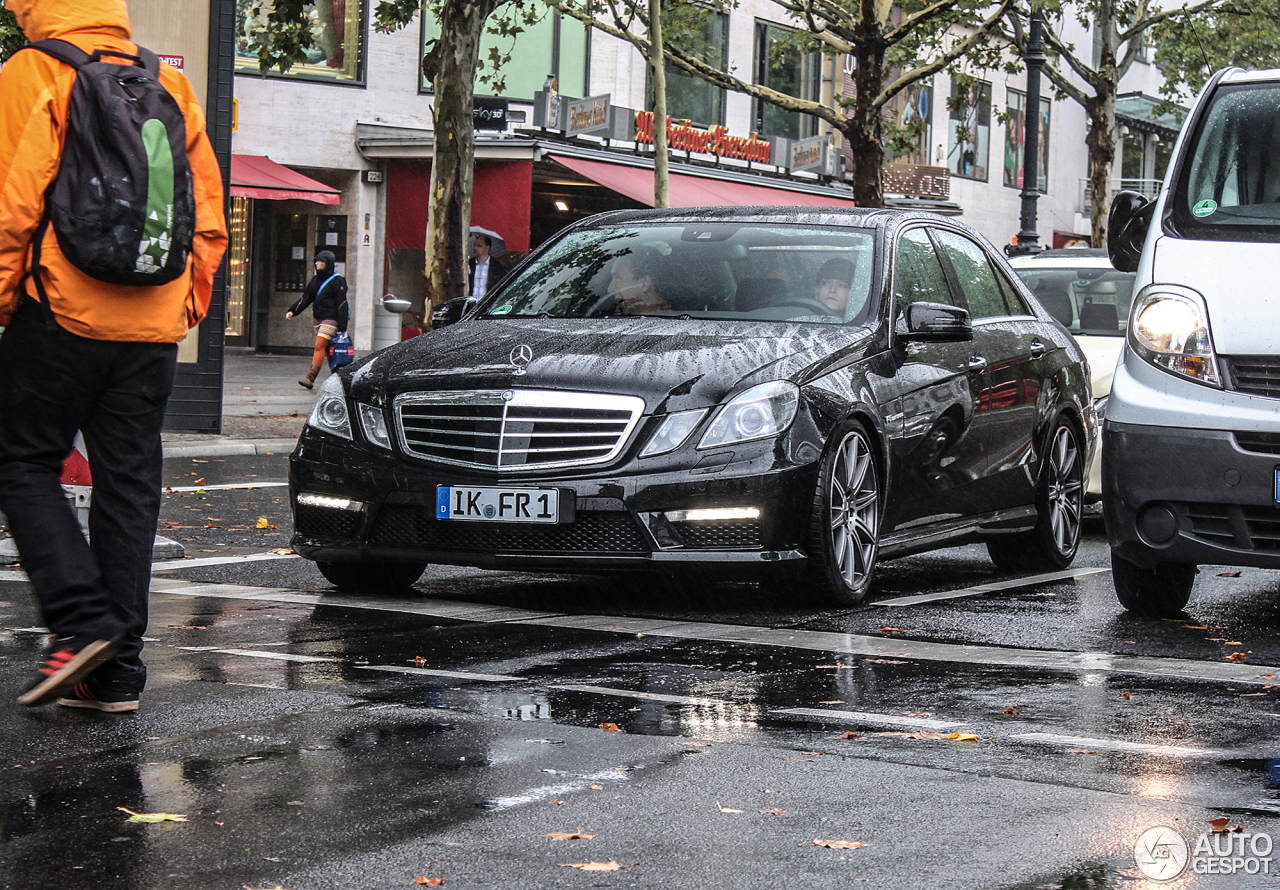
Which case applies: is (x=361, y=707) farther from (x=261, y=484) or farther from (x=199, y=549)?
(x=261, y=484)

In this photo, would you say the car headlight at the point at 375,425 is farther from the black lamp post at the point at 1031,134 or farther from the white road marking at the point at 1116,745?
the black lamp post at the point at 1031,134

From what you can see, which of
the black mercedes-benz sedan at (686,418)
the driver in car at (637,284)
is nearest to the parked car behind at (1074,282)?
the black mercedes-benz sedan at (686,418)

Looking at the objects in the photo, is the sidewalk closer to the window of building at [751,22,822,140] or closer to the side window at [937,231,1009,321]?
the side window at [937,231,1009,321]

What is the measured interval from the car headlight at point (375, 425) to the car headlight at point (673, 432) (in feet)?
3.35

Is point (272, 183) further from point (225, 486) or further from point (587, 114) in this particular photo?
point (225, 486)

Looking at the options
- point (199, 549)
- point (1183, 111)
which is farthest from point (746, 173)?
point (199, 549)

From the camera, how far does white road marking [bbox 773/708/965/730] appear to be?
17.3 ft

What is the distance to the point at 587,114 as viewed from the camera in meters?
34.1

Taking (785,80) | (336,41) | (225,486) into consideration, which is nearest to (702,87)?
(785,80)

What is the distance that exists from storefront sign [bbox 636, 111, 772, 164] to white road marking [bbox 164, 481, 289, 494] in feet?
73.5

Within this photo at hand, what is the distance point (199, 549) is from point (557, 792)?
5.65 meters

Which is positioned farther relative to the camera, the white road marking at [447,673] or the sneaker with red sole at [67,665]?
the white road marking at [447,673]

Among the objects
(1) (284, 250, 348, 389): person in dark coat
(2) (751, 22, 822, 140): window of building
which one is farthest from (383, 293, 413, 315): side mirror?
(2) (751, 22, 822, 140): window of building

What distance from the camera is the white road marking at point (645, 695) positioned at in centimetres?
551
